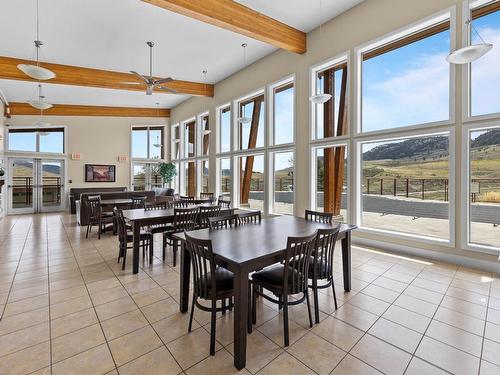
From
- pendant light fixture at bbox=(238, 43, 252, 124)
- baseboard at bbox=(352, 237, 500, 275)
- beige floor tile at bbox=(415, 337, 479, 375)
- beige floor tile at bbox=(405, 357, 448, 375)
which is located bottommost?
beige floor tile at bbox=(405, 357, 448, 375)

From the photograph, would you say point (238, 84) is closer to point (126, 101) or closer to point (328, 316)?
point (126, 101)

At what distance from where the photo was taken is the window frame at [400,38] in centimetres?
368

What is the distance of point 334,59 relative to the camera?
504 cm

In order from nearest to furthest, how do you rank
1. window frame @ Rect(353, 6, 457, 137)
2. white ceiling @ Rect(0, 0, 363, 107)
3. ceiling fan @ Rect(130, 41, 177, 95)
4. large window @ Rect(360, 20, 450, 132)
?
window frame @ Rect(353, 6, 457, 137) < large window @ Rect(360, 20, 450, 132) < white ceiling @ Rect(0, 0, 363, 107) < ceiling fan @ Rect(130, 41, 177, 95)

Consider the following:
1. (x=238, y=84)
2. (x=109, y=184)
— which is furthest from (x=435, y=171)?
(x=109, y=184)

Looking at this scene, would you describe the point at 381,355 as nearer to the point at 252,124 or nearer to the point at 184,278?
the point at 184,278

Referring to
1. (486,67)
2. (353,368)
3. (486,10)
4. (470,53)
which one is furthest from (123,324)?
(486,10)

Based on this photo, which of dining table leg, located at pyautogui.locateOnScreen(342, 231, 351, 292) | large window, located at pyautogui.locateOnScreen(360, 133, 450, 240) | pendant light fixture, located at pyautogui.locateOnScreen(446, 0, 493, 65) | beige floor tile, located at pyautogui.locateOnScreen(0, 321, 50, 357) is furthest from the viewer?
large window, located at pyautogui.locateOnScreen(360, 133, 450, 240)

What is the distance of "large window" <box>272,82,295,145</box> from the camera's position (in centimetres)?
613

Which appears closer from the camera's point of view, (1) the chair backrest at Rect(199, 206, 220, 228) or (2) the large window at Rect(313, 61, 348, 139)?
(1) the chair backrest at Rect(199, 206, 220, 228)

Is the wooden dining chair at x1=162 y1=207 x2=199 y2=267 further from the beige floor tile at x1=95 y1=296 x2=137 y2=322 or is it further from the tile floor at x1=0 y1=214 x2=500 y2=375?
the beige floor tile at x1=95 y1=296 x2=137 y2=322

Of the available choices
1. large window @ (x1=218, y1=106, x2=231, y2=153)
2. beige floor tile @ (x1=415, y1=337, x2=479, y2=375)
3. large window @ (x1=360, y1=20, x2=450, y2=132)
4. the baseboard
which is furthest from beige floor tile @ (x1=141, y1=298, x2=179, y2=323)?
large window @ (x1=218, y1=106, x2=231, y2=153)

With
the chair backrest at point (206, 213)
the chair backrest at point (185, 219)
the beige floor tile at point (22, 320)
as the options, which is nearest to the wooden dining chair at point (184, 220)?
the chair backrest at point (185, 219)

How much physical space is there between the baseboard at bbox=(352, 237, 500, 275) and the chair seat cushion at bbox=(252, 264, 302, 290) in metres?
2.92
